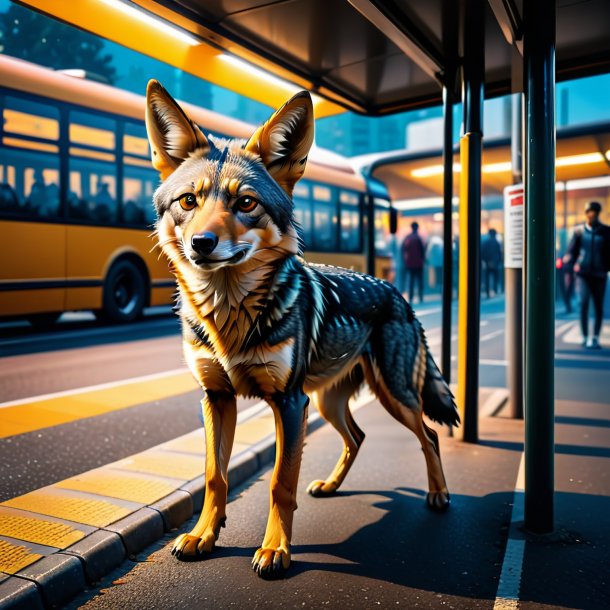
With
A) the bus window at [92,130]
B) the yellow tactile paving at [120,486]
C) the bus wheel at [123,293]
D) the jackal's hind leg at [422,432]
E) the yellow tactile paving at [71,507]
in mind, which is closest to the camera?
the yellow tactile paving at [71,507]

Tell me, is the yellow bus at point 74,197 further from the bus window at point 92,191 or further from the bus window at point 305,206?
the bus window at point 305,206

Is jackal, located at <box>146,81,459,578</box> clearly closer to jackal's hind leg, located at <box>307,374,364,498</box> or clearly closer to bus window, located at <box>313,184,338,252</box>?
jackal's hind leg, located at <box>307,374,364,498</box>

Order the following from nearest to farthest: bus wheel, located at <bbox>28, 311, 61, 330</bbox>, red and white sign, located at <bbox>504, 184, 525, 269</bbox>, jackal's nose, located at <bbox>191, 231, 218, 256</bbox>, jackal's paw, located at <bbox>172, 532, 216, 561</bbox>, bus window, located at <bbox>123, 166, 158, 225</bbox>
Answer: jackal's nose, located at <bbox>191, 231, 218, 256</bbox>, jackal's paw, located at <bbox>172, 532, 216, 561</bbox>, red and white sign, located at <bbox>504, 184, 525, 269</bbox>, bus wheel, located at <bbox>28, 311, 61, 330</bbox>, bus window, located at <bbox>123, 166, 158, 225</bbox>

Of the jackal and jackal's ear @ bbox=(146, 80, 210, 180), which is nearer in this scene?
the jackal

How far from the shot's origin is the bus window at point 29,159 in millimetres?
9781

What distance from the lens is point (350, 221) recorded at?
55.9 feet

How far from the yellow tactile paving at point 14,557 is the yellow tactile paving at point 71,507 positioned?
34 cm

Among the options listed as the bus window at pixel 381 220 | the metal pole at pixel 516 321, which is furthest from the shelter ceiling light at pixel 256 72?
the bus window at pixel 381 220

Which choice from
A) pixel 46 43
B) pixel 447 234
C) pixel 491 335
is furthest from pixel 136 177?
pixel 46 43

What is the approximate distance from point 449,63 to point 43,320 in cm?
905

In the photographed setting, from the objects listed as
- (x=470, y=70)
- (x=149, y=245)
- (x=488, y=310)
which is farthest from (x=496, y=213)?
(x=470, y=70)

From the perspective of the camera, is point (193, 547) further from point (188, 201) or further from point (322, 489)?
point (188, 201)

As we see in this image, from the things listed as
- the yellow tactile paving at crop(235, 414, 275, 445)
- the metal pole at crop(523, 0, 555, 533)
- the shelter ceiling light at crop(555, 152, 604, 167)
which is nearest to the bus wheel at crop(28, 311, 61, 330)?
the yellow tactile paving at crop(235, 414, 275, 445)

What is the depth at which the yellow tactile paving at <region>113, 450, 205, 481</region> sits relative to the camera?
3.87 meters
